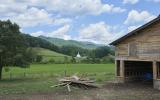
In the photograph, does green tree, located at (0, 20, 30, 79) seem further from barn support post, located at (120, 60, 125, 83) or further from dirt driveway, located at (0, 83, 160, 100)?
dirt driveway, located at (0, 83, 160, 100)

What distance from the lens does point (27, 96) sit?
24.4 m

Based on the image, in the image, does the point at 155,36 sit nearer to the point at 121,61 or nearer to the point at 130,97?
the point at 121,61

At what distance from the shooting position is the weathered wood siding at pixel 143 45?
29452 millimetres

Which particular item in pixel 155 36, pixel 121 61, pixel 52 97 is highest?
pixel 155 36

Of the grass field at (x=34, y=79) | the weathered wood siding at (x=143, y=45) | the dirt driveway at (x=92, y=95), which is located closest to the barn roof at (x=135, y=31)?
the weathered wood siding at (x=143, y=45)

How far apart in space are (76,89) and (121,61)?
705 centimetres

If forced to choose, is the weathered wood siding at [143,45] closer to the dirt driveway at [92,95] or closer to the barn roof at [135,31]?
the barn roof at [135,31]

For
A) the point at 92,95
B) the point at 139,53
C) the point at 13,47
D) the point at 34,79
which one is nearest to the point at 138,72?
the point at 139,53

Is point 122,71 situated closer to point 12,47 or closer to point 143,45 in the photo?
point 143,45

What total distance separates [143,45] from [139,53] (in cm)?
88

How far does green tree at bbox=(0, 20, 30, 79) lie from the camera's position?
135ft

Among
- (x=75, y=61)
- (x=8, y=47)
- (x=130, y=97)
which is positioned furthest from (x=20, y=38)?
(x=75, y=61)

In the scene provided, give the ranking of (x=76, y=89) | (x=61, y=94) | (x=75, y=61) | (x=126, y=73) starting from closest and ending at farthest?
(x=61, y=94) → (x=76, y=89) → (x=126, y=73) → (x=75, y=61)

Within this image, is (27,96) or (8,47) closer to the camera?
(27,96)
